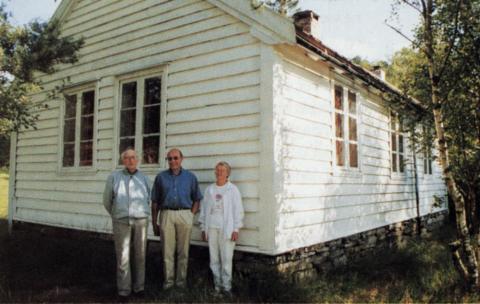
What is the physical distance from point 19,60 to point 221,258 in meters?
4.26

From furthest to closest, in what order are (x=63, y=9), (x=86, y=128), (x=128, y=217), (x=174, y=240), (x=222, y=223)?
(x=63, y=9) → (x=86, y=128) → (x=174, y=240) → (x=222, y=223) → (x=128, y=217)

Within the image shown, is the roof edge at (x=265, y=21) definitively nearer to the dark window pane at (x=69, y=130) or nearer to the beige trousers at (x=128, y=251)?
the beige trousers at (x=128, y=251)

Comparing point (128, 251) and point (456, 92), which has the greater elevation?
point (456, 92)

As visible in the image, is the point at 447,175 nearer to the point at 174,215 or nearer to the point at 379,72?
the point at 174,215

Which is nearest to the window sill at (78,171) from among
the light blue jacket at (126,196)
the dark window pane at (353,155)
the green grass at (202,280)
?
the green grass at (202,280)

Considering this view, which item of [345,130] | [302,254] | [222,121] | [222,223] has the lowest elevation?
[302,254]

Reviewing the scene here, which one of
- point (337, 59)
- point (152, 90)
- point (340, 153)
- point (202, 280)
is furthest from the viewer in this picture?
point (340, 153)

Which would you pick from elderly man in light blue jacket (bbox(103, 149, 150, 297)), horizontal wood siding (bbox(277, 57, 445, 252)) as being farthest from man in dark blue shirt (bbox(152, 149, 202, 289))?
horizontal wood siding (bbox(277, 57, 445, 252))

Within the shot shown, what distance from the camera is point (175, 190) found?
5.83 metres

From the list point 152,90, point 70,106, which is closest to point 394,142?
point 152,90

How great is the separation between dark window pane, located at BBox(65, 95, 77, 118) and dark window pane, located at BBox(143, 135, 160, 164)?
2567 mm

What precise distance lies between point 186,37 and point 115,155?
2.66 m

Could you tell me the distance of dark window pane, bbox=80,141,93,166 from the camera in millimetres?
8768

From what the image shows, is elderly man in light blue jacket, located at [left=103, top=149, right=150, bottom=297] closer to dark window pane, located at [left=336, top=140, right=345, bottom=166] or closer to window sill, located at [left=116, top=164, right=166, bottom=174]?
window sill, located at [left=116, top=164, right=166, bottom=174]
